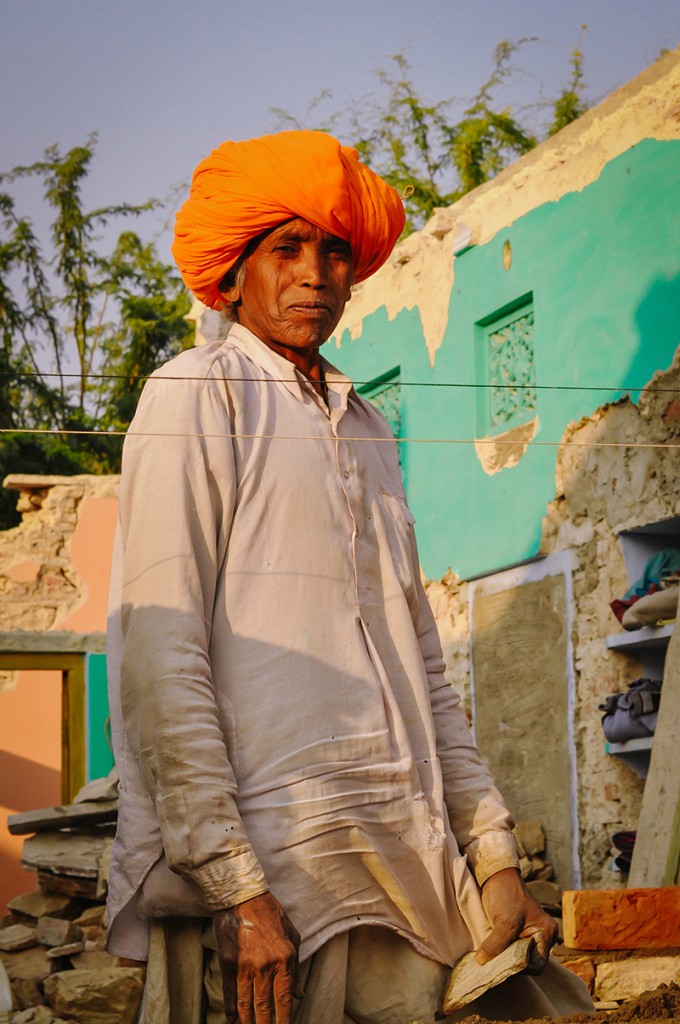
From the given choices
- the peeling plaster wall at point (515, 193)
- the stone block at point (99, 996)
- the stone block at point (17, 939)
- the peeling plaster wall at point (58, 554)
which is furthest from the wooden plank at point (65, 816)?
the peeling plaster wall at point (58, 554)

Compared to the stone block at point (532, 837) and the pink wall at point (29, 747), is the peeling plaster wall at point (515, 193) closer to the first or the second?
the stone block at point (532, 837)

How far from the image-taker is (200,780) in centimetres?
200

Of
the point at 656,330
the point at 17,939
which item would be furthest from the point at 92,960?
the point at 656,330

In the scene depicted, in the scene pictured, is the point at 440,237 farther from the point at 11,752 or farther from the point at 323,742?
the point at 323,742

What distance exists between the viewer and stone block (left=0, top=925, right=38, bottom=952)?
7535 mm

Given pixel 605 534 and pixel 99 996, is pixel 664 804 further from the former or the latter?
pixel 99 996

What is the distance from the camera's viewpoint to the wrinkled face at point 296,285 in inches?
97.0

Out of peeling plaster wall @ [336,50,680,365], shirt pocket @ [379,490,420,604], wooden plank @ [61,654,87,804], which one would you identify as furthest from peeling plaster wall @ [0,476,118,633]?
shirt pocket @ [379,490,420,604]

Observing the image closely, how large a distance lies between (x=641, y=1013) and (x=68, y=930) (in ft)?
19.1

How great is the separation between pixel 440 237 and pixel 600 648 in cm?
336

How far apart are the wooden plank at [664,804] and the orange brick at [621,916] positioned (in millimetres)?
729

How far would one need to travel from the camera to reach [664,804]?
5.61 m

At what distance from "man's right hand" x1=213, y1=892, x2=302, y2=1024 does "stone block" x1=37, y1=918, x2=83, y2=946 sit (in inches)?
228

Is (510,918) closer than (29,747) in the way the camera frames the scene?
Yes
